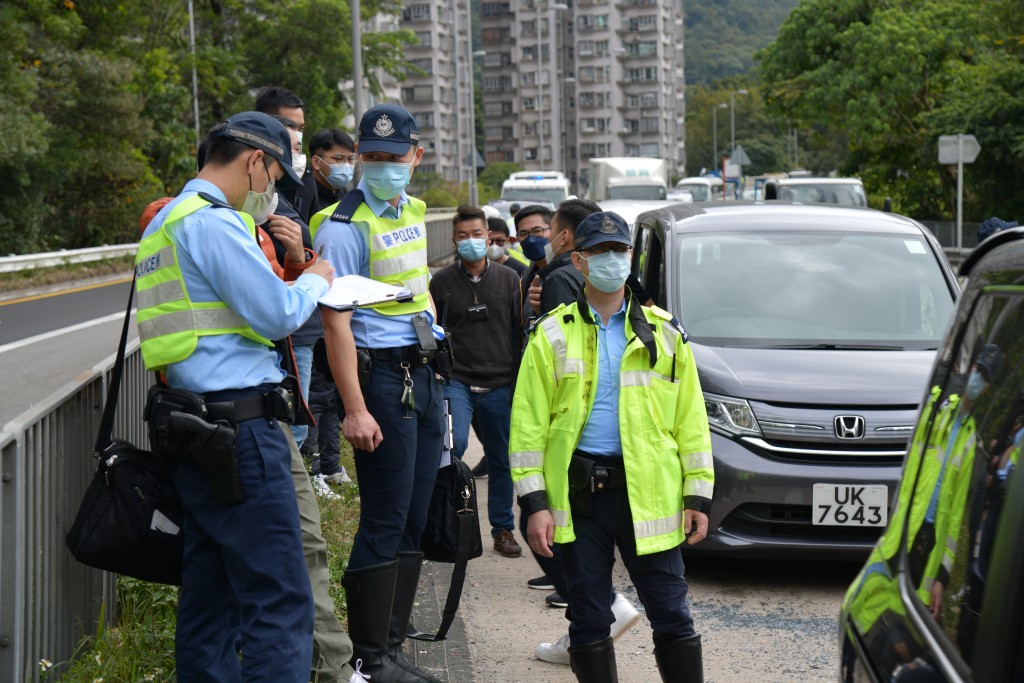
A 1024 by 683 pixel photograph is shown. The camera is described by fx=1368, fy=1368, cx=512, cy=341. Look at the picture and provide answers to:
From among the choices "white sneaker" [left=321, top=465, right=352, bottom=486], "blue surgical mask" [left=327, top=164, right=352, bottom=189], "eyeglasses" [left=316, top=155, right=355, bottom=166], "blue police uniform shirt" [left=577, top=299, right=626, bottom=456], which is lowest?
"white sneaker" [left=321, top=465, right=352, bottom=486]

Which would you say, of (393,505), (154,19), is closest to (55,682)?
(393,505)

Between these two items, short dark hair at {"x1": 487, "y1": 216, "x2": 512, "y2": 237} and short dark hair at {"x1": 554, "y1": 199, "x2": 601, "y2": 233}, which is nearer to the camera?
short dark hair at {"x1": 554, "y1": 199, "x2": 601, "y2": 233}

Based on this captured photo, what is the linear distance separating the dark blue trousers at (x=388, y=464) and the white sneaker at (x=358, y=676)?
344 mm

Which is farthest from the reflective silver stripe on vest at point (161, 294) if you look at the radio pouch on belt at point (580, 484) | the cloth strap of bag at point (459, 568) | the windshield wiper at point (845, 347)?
the windshield wiper at point (845, 347)

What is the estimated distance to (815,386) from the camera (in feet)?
21.5

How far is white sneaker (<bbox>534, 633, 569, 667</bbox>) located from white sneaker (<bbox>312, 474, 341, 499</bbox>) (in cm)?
276

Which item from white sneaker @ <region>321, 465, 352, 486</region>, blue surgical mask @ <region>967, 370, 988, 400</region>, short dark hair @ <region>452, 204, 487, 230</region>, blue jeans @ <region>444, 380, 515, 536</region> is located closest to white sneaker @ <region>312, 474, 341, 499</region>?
white sneaker @ <region>321, 465, 352, 486</region>

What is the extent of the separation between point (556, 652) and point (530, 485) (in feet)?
5.26

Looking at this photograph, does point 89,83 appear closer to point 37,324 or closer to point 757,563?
point 37,324

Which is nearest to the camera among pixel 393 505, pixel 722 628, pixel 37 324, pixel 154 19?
pixel 393 505

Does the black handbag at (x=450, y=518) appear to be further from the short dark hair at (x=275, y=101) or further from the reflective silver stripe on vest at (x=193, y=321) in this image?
the short dark hair at (x=275, y=101)

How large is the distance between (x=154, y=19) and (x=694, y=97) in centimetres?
11278

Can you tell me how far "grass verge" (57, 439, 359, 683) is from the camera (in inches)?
181

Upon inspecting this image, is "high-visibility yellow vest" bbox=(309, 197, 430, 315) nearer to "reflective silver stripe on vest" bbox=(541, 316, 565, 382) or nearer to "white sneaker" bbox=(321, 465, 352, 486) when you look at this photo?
"reflective silver stripe on vest" bbox=(541, 316, 565, 382)
